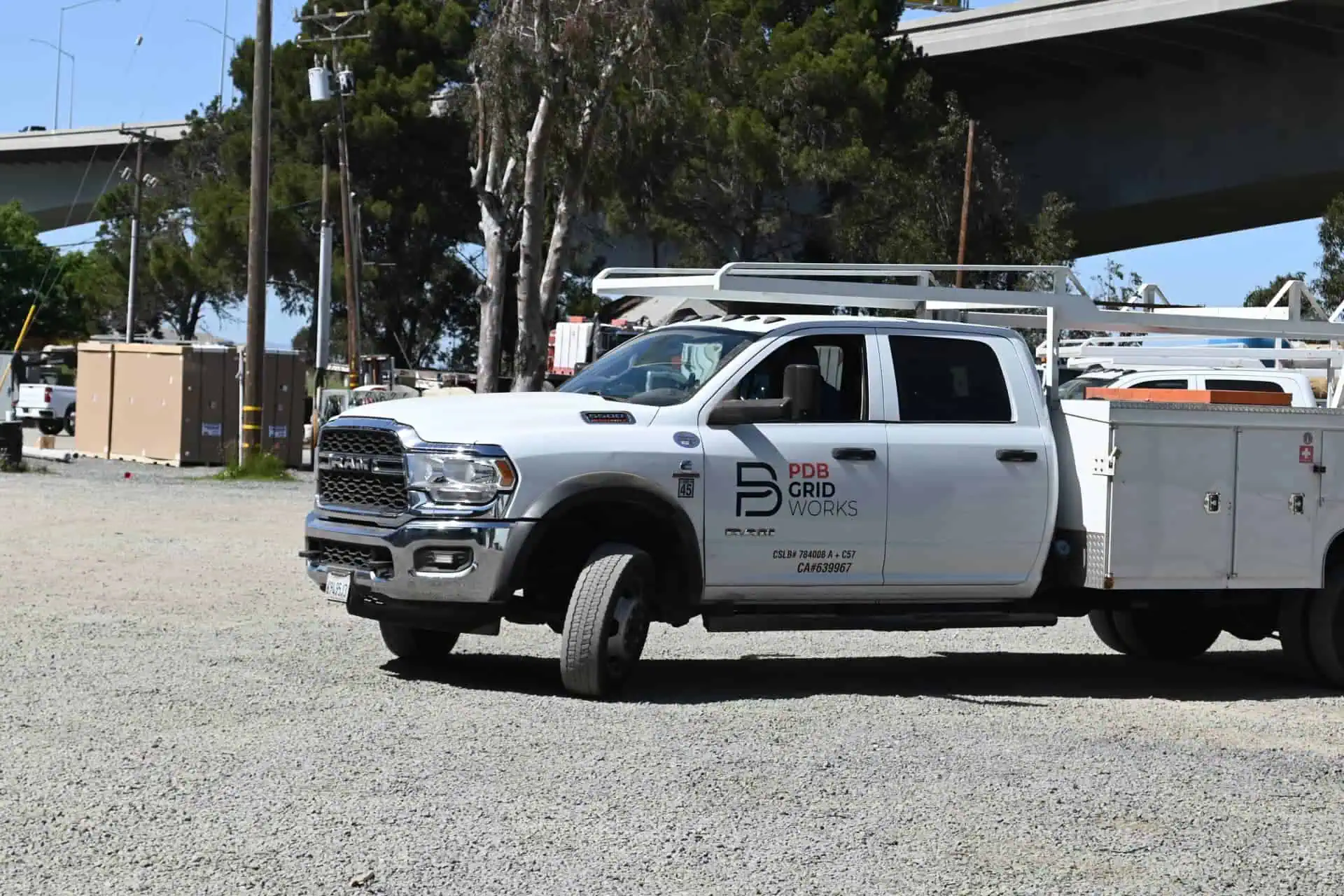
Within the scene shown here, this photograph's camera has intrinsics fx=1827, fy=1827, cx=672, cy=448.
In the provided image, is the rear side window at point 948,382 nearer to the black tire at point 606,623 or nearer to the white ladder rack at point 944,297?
the white ladder rack at point 944,297

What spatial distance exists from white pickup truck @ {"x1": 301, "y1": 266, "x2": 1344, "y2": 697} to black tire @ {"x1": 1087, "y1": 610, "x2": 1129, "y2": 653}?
162 cm

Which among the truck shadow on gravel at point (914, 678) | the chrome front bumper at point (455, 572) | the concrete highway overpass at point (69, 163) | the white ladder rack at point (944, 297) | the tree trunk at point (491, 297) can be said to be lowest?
the truck shadow on gravel at point (914, 678)

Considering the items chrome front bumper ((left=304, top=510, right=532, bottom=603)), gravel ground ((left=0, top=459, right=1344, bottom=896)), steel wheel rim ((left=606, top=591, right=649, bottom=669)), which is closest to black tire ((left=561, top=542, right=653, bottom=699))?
steel wheel rim ((left=606, top=591, right=649, bottom=669))

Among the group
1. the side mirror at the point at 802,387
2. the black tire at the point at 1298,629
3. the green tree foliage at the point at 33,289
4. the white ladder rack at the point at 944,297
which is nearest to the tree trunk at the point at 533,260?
the white ladder rack at the point at 944,297

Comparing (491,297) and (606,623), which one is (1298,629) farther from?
(491,297)

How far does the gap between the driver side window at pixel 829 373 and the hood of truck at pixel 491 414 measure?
0.69 m

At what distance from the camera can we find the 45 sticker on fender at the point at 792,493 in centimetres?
974

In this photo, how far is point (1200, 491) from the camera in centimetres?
1052

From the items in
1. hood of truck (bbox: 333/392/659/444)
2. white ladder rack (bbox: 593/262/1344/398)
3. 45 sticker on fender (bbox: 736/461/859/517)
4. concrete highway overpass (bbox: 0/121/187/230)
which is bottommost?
45 sticker on fender (bbox: 736/461/859/517)

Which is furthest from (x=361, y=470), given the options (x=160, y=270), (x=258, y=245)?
(x=160, y=270)

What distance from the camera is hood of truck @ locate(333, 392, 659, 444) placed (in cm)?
938

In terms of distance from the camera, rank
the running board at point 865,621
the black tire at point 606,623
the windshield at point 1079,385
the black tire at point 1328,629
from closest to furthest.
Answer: the black tire at point 606,623 < the running board at point 865,621 < the black tire at point 1328,629 < the windshield at point 1079,385

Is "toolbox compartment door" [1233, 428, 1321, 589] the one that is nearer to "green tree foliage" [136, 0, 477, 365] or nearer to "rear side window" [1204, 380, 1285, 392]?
"rear side window" [1204, 380, 1285, 392]

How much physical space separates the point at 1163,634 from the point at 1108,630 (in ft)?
1.25
